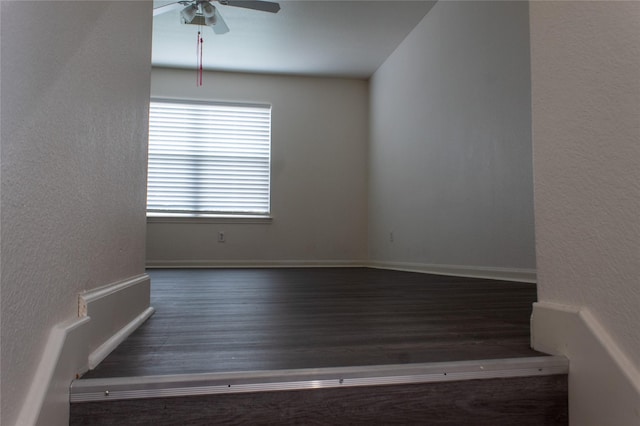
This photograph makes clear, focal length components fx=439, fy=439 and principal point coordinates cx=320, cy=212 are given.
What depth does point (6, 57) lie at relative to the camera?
0.58 meters

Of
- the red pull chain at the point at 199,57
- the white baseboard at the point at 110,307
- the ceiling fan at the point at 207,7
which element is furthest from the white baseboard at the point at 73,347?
the red pull chain at the point at 199,57

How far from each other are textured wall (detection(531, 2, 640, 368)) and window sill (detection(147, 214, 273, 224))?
4613mm

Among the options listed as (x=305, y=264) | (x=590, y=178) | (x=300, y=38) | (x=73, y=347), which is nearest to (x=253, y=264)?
(x=305, y=264)

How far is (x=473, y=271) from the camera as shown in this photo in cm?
337

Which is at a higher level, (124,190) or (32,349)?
(124,190)

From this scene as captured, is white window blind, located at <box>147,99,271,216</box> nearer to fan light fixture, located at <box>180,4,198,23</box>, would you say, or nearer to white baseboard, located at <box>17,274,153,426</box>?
fan light fixture, located at <box>180,4,198,23</box>

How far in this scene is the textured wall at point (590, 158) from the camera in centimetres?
80

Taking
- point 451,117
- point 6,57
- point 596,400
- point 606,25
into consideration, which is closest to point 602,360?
point 596,400

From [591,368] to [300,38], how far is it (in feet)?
14.2

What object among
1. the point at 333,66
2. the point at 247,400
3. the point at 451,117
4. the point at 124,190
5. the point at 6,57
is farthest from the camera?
the point at 333,66

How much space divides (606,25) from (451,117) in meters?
2.91

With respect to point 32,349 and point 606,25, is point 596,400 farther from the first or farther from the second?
point 32,349

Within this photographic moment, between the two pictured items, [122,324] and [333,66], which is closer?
[122,324]

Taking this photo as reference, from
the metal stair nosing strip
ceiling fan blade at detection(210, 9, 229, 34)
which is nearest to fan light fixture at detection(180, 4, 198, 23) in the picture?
ceiling fan blade at detection(210, 9, 229, 34)
